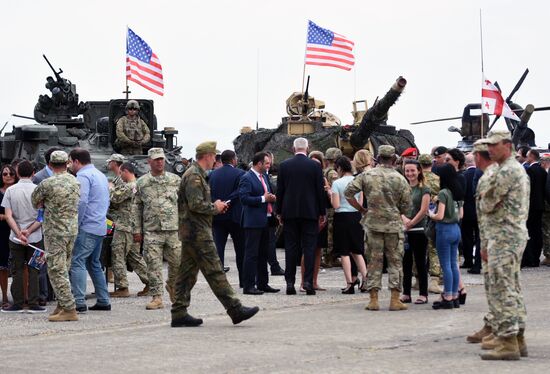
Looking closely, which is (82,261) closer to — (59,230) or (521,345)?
(59,230)

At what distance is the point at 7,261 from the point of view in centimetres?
1602

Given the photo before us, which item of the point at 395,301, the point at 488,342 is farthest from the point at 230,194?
the point at 488,342

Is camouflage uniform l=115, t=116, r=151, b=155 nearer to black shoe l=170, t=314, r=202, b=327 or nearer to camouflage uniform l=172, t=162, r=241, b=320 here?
camouflage uniform l=172, t=162, r=241, b=320

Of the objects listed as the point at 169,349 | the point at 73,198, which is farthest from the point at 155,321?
the point at 169,349

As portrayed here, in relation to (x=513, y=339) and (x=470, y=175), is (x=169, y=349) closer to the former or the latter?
(x=513, y=339)

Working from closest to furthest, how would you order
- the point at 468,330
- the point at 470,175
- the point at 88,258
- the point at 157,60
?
the point at 468,330 → the point at 88,258 → the point at 470,175 → the point at 157,60

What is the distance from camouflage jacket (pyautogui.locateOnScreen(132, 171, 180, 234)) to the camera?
15.8m

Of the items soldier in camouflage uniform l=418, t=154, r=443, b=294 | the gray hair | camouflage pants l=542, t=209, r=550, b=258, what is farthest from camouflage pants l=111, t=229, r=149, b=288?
camouflage pants l=542, t=209, r=550, b=258

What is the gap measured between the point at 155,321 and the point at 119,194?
10.8 feet

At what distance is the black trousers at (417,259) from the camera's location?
15617 mm

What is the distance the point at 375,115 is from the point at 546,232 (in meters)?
5.27

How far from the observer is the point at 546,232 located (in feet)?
74.2

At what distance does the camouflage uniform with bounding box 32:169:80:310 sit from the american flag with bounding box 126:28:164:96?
1461cm

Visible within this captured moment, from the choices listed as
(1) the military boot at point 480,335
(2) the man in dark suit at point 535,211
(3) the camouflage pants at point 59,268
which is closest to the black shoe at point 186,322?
(3) the camouflage pants at point 59,268
